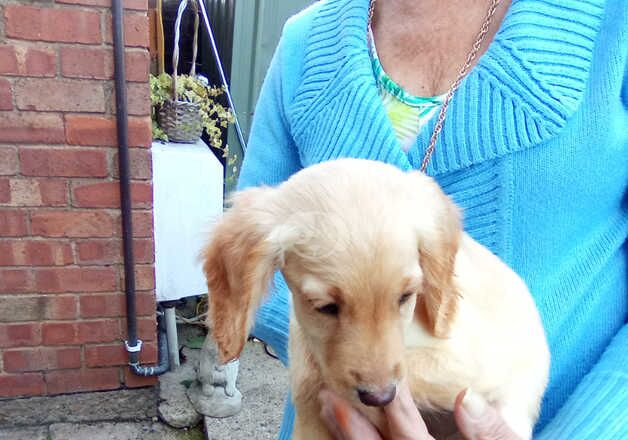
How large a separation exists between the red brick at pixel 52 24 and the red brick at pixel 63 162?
16.6 inches

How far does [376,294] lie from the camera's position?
0.90 meters

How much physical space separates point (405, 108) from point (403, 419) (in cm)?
58

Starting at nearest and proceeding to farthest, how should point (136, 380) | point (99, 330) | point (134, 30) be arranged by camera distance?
1. point (134, 30)
2. point (99, 330)
3. point (136, 380)

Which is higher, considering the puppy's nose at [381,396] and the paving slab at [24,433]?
the puppy's nose at [381,396]

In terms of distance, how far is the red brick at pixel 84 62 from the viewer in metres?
2.19

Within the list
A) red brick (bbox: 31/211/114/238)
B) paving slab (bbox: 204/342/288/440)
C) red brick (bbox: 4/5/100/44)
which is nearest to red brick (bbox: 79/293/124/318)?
red brick (bbox: 31/211/114/238)

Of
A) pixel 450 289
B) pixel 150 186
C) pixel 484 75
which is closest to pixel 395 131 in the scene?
pixel 484 75

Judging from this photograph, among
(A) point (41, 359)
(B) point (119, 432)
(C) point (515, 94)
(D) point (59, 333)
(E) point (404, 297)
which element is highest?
(C) point (515, 94)

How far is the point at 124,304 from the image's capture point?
8.46ft

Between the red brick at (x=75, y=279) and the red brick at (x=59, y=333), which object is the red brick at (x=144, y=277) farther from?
the red brick at (x=59, y=333)

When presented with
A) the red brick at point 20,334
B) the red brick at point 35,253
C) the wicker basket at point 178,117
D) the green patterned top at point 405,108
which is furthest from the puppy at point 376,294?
the wicker basket at point 178,117

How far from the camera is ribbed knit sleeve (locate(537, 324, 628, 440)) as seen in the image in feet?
3.12

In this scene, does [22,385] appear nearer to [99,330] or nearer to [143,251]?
[99,330]

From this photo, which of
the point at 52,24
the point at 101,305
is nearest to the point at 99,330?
the point at 101,305
